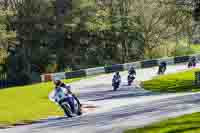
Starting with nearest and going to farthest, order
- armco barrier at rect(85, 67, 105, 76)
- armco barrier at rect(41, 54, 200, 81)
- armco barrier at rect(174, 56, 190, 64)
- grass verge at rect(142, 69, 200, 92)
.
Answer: grass verge at rect(142, 69, 200, 92), armco barrier at rect(41, 54, 200, 81), armco barrier at rect(85, 67, 105, 76), armco barrier at rect(174, 56, 190, 64)

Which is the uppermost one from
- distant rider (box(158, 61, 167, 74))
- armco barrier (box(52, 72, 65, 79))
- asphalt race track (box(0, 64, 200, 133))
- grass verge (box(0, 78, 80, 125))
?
asphalt race track (box(0, 64, 200, 133))

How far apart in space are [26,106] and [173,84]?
13244mm

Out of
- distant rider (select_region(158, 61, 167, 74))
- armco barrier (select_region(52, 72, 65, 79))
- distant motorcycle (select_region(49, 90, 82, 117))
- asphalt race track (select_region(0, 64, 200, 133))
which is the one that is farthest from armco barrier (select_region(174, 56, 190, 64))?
distant motorcycle (select_region(49, 90, 82, 117))

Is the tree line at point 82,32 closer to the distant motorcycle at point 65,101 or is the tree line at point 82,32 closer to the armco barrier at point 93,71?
the armco barrier at point 93,71

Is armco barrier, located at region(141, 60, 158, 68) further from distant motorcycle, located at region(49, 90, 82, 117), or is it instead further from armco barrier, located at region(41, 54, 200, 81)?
distant motorcycle, located at region(49, 90, 82, 117)

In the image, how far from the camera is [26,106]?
30328 millimetres

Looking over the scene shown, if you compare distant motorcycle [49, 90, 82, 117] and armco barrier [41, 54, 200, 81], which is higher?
distant motorcycle [49, 90, 82, 117]

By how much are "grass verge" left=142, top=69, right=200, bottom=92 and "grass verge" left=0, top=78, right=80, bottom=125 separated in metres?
7.73

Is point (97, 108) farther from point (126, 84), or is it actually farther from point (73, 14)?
point (73, 14)

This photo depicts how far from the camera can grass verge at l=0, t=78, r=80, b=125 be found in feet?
82.4

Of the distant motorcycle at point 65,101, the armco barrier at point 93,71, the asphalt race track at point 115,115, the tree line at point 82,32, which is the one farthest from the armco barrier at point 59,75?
the distant motorcycle at point 65,101

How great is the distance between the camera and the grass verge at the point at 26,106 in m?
25.1

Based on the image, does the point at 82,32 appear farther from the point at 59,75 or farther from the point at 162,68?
the point at 162,68

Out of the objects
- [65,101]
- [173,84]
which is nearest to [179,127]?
[65,101]
